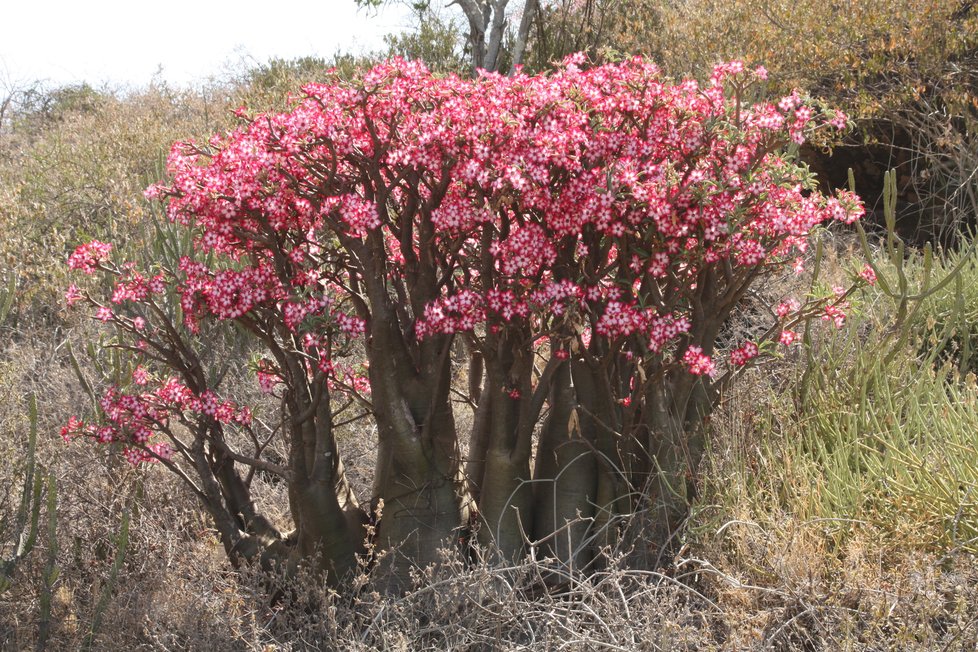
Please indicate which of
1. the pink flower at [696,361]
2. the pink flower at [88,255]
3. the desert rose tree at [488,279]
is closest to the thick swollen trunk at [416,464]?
the desert rose tree at [488,279]

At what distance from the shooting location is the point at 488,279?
11.7 feet

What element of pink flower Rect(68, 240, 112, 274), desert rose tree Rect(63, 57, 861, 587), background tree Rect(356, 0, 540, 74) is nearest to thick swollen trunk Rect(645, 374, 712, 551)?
desert rose tree Rect(63, 57, 861, 587)

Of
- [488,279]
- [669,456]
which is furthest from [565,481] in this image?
[488,279]

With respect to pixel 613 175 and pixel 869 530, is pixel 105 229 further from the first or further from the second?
pixel 869 530

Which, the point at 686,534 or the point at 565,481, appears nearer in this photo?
the point at 686,534

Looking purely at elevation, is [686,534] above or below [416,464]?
below

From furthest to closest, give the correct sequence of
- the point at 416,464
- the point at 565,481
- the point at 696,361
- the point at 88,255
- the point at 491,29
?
the point at 491,29, the point at 565,481, the point at 416,464, the point at 88,255, the point at 696,361

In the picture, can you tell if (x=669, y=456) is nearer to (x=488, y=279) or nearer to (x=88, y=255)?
(x=488, y=279)

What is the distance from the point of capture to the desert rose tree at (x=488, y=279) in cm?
336

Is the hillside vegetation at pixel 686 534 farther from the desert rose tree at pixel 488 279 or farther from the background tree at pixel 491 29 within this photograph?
the background tree at pixel 491 29

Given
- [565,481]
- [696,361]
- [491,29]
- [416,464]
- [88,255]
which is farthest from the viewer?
[491,29]

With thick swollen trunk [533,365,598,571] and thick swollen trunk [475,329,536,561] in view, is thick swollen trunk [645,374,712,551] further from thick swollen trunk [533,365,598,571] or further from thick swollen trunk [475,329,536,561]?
thick swollen trunk [475,329,536,561]

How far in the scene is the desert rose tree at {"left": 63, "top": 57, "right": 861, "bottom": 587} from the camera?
3.36m

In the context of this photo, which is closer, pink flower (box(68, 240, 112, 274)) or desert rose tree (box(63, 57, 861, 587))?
desert rose tree (box(63, 57, 861, 587))
